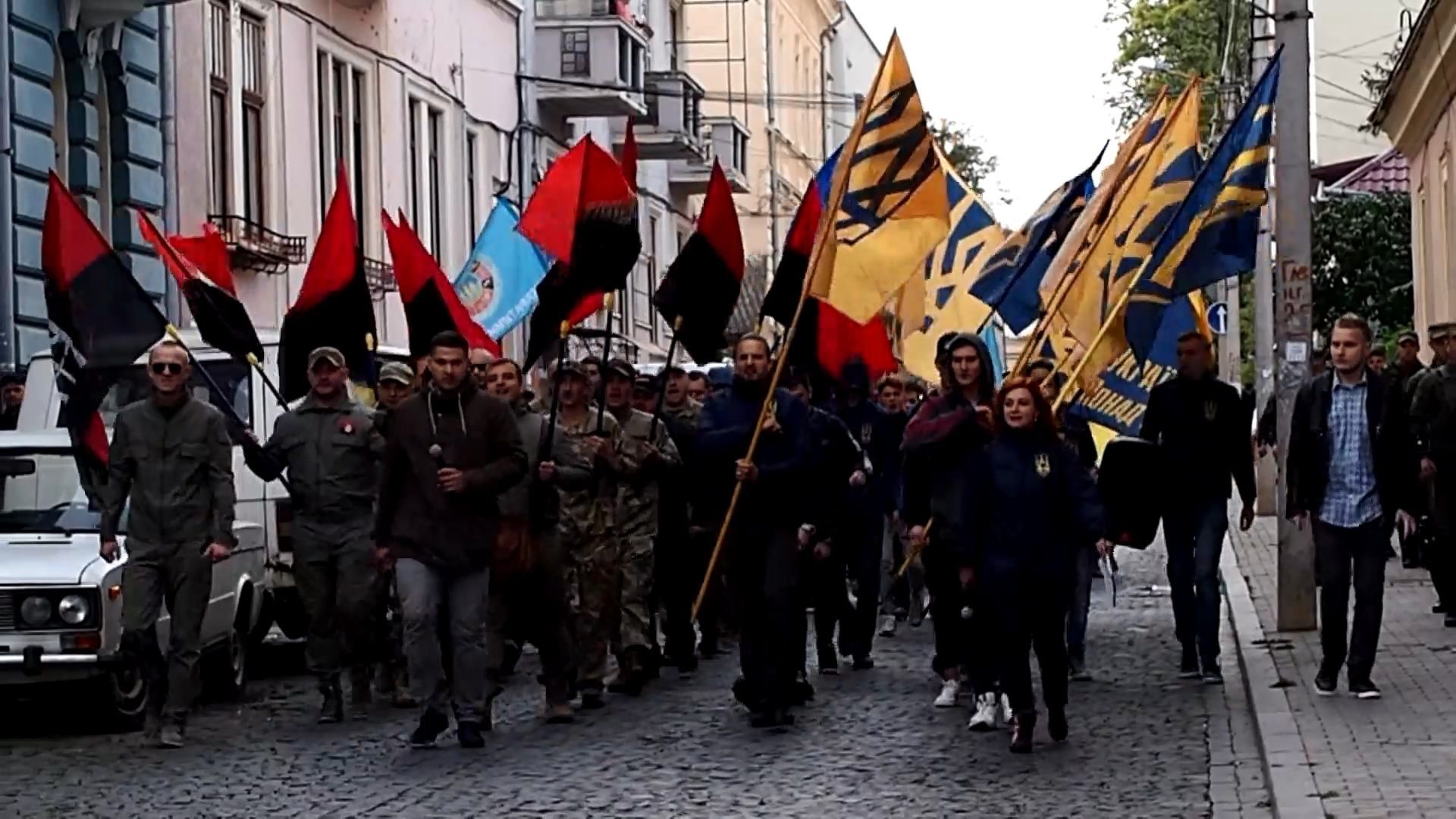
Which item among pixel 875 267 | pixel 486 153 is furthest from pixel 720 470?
pixel 486 153

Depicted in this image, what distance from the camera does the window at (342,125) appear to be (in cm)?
2819

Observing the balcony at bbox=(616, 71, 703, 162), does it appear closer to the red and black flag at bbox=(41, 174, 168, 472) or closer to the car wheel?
the red and black flag at bbox=(41, 174, 168, 472)

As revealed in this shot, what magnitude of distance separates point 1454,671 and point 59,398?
8456 millimetres

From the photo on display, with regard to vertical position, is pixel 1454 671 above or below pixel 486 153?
below

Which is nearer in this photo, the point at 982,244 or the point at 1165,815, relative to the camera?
the point at 1165,815

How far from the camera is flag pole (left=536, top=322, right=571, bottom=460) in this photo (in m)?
13.5

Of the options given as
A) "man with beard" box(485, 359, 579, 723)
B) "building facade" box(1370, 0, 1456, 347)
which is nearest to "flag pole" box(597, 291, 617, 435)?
"man with beard" box(485, 359, 579, 723)

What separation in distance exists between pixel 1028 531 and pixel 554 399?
10.2 ft

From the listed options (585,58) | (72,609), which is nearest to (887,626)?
(72,609)

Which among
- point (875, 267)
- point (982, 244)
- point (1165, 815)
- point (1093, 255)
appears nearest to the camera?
point (1165, 815)

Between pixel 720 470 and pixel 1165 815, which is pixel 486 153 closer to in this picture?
pixel 720 470

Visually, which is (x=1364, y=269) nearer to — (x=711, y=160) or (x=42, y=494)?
(x=711, y=160)

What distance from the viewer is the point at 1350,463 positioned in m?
12.5

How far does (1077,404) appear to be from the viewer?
1739 cm
